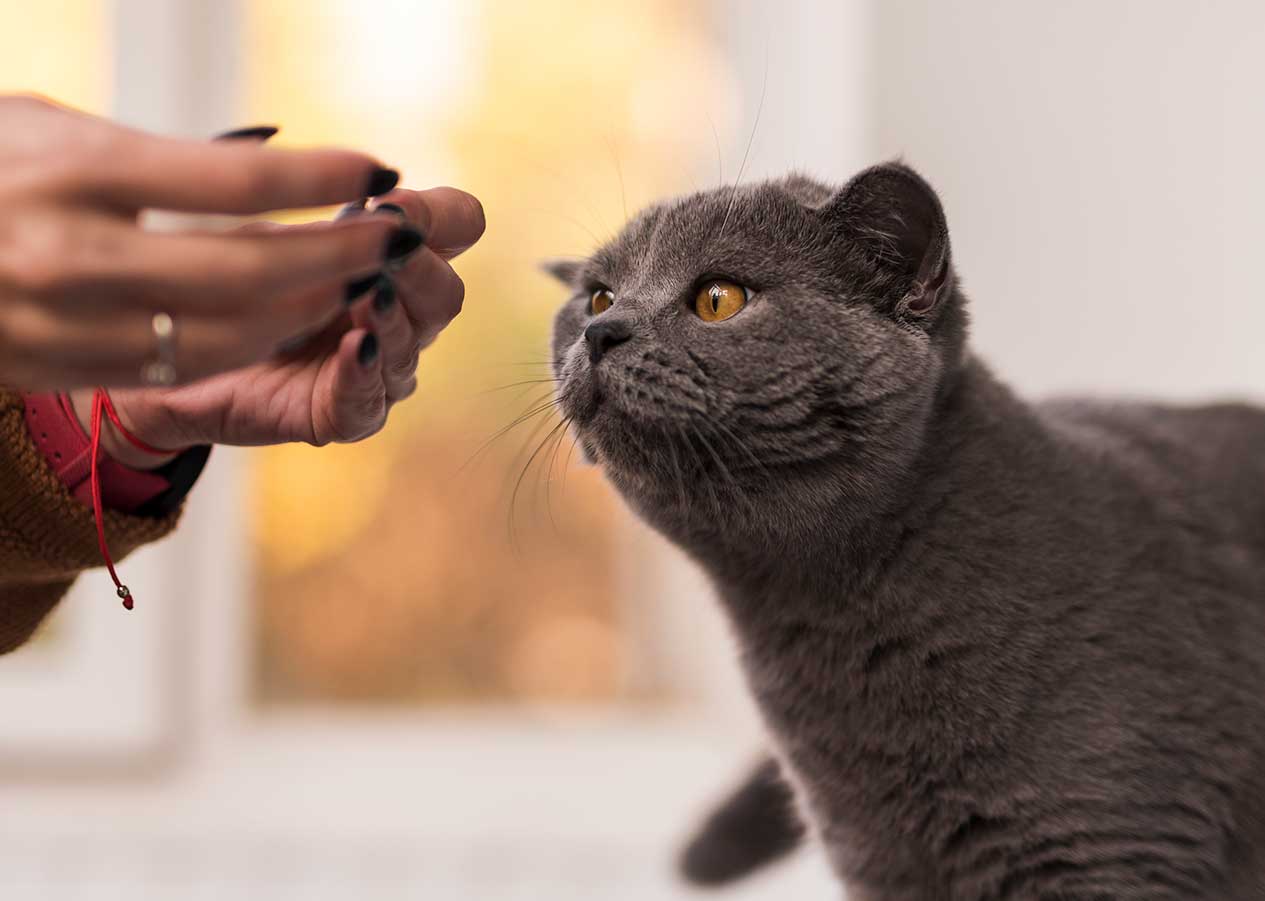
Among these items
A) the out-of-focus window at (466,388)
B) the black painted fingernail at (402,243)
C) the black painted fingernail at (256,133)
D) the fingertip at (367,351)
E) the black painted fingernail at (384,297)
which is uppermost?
the black painted fingernail at (402,243)

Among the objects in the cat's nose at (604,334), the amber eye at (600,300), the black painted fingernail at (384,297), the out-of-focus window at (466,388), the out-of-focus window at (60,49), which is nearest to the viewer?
the black painted fingernail at (384,297)

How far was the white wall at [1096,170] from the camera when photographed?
1396 mm

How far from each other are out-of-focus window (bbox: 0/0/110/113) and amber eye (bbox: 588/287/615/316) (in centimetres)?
127

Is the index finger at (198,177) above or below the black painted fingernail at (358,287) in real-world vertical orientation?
above

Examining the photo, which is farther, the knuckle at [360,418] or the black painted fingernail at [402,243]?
the knuckle at [360,418]

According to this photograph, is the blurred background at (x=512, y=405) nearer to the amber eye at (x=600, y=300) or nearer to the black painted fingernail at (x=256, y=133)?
the amber eye at (x=600, y=300)

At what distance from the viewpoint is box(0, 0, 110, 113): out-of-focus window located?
1.80m

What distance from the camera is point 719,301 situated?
0.80 meters

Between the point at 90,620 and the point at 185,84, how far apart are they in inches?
33.7

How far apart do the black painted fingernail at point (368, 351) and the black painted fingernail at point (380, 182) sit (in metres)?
0.10

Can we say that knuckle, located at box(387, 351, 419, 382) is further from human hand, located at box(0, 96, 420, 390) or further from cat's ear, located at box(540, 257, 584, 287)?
Answer: cat's ear, located at box(540, 257, 584, 287)

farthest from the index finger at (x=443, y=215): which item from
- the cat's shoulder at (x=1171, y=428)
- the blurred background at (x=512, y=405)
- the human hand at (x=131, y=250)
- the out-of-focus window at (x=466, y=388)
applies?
the out-of-focus window at (x=466, y=388)

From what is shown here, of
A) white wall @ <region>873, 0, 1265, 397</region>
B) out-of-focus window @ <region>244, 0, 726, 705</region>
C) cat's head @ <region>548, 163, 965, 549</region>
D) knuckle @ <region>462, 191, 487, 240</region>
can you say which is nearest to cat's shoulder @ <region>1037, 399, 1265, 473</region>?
cat's head @ <region>548, 163, 965, 549</region>

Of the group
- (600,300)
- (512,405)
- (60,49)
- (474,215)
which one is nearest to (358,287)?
(474,215)
